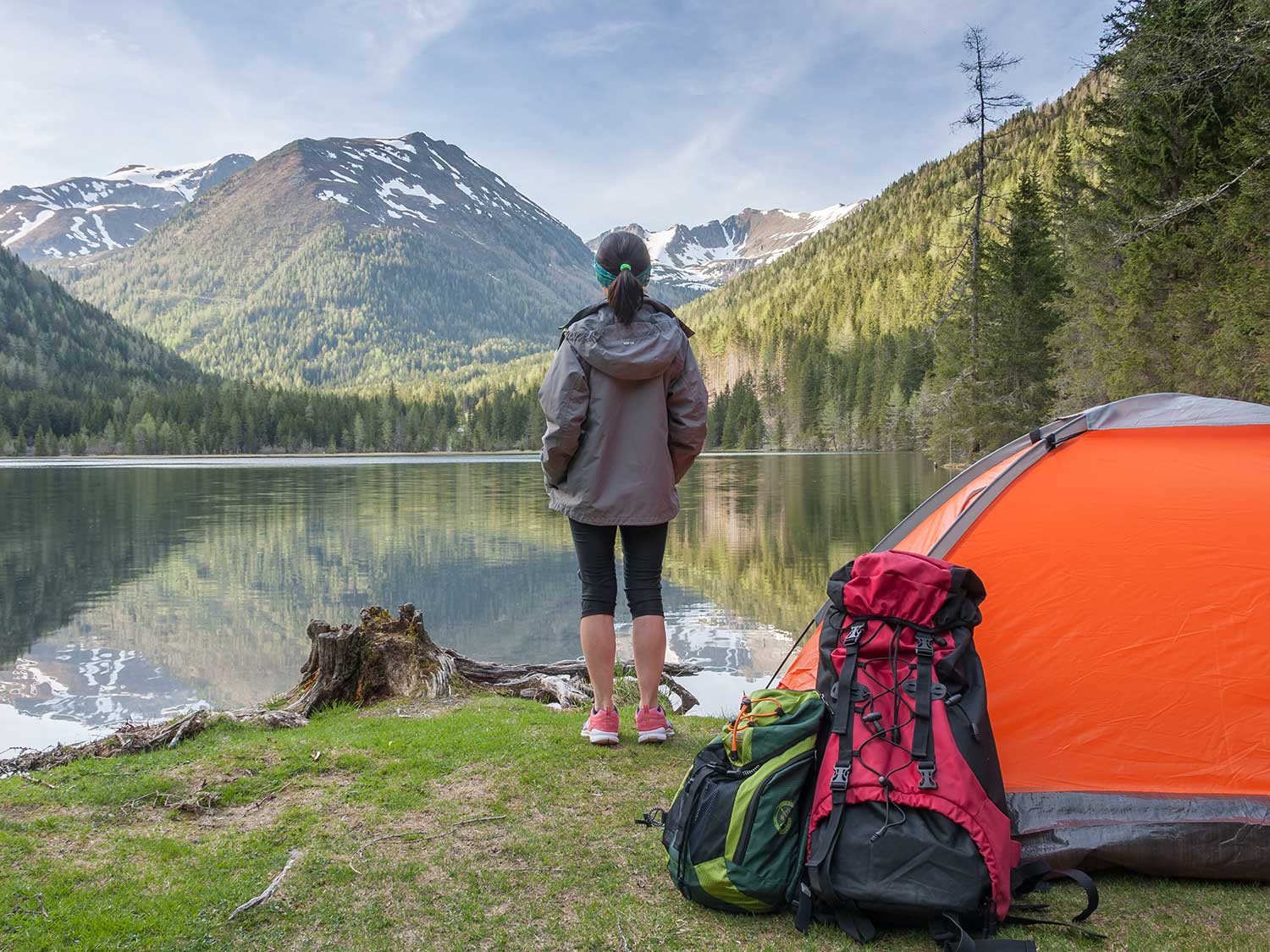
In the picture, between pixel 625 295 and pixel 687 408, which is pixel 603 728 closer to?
pixel 687 408

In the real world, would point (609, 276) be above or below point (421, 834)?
above

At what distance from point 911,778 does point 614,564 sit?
2234 millimetres

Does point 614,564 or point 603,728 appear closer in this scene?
point 614,564

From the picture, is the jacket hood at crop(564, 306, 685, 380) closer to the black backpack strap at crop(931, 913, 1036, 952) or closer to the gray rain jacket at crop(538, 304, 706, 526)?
the gray rain jacket at crop(538, 304, 706, 526)

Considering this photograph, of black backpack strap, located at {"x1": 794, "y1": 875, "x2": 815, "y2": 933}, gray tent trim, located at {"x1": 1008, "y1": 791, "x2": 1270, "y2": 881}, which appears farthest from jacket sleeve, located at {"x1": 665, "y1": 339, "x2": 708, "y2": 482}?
gray tent trim, located at {"x1": 1008, "y1": 791, "x2": 1270, "y2": 881}

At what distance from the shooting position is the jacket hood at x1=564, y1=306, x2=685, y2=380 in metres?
4.44

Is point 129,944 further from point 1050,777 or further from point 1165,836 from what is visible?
point 1165,836

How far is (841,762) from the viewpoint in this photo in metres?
3.04

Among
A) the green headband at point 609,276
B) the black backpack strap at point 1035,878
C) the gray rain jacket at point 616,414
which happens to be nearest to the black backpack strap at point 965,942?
the black backpack strap at point 1035,878

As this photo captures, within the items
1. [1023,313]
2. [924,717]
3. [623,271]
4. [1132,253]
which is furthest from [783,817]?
[1023,313]

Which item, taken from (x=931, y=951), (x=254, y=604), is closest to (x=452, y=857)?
(x=931, y=951)

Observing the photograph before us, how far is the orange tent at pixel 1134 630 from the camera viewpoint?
11.1ft

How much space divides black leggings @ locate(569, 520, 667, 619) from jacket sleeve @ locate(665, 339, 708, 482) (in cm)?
43

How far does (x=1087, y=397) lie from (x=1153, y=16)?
11212 mm
